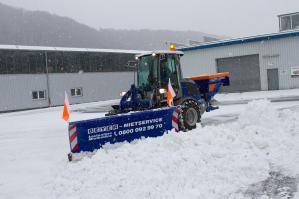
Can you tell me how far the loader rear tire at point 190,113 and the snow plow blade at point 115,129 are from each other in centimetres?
199

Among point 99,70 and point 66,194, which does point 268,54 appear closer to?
point 99,70

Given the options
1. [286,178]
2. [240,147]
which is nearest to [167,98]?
[240,147]

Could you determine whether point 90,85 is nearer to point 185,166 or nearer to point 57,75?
point 57,75

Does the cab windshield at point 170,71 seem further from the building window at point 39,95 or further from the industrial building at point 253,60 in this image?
the building window at point 39,95

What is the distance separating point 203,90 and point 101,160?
24.4 feet

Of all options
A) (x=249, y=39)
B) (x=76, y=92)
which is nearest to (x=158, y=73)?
(x=249, y=39)

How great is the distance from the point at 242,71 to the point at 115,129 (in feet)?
83.6

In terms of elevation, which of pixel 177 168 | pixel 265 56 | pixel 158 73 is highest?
pixel 265 56

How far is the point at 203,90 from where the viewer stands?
15.0 meters

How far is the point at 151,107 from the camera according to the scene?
40.1ft

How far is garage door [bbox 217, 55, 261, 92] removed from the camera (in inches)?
1287

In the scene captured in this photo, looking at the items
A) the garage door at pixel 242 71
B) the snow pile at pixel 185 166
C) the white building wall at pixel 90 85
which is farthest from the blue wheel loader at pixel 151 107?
the white building wall at pixel 90 85

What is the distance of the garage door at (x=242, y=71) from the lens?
32.7m

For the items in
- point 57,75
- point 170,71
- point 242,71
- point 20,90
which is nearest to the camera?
point 170,71
